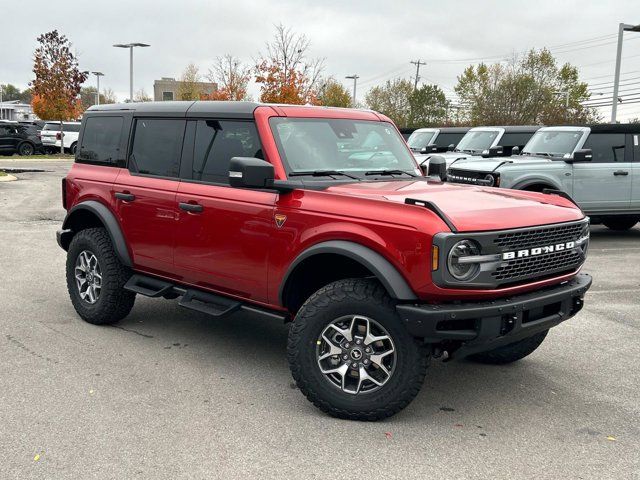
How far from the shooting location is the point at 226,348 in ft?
18.7

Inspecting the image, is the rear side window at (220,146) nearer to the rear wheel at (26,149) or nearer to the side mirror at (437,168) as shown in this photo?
the side mirror at (437,168)

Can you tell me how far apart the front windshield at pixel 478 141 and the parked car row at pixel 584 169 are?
3502mm

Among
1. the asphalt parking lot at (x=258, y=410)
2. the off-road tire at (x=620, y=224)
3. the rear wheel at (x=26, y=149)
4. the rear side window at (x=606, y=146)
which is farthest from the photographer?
the rear wheel at (x=26, y=149)

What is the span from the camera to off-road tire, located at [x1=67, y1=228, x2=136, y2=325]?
610 cm

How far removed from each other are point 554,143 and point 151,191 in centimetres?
867

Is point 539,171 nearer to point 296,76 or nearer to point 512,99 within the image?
point 296,76

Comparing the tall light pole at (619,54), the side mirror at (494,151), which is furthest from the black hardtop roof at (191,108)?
the tall light pole at (619,54)

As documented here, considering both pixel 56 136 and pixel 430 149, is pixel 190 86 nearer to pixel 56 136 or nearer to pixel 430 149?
pixel 56 136

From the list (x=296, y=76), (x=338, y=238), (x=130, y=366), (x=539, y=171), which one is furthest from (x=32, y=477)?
(x=296, y=76)

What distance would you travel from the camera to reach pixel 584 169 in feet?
38.2

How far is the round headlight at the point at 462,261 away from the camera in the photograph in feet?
12.7

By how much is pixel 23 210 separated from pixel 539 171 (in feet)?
33.8

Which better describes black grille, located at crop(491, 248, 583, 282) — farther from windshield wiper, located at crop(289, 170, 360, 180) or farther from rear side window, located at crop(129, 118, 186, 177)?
rear side window, located at crop(129, 118, 186, 177)

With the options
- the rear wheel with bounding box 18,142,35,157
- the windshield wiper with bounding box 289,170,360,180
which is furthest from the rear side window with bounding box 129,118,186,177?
the rear wheel with bounding box 18,142,35,157
